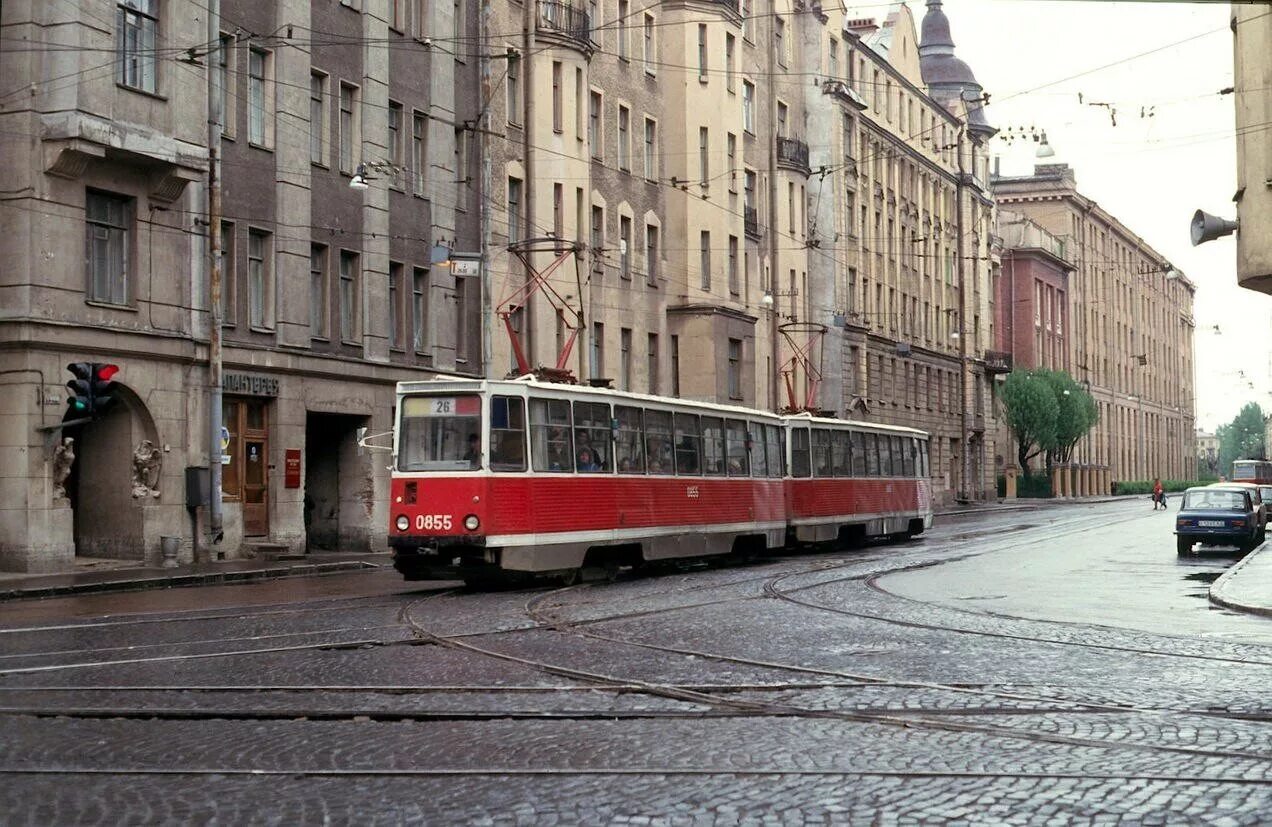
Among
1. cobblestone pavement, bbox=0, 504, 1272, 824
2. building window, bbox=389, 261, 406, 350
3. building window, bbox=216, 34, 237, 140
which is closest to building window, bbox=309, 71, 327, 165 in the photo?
building window, bbox=216, 34, 237, 140

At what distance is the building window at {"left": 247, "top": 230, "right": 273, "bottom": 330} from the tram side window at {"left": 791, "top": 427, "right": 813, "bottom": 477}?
1112 centimetres

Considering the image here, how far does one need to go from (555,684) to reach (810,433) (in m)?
24.3

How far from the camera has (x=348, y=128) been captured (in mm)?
36219

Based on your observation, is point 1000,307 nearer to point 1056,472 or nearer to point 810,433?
point 1056,472

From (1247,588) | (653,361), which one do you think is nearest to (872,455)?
(653,361)

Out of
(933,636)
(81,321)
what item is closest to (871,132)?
(81,321)

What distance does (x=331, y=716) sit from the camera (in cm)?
1134

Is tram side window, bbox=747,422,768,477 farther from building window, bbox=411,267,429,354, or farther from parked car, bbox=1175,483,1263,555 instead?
parked car, bbox=1175,483,1263,555

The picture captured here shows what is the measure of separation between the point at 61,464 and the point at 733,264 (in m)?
31.6

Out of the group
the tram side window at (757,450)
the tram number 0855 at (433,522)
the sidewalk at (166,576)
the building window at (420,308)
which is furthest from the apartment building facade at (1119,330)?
the tram number 0855 at (433,522)

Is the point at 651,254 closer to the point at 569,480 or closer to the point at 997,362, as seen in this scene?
the point at 569,480

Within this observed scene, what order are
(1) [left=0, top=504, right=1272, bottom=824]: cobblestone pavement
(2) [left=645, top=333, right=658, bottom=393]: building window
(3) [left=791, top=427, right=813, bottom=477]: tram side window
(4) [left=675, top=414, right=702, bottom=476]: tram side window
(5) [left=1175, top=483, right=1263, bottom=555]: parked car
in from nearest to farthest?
(1) [left=0, top=504, right=1272, bottom=824]: cobblestone pavement < (4) [left=675, top=414, right=702, bottom=476]: tram side window < (3) [left=791, top=427, right=813, bottom=477]: tram side window < (5) [left=1175, top=483, right=1263, bottom=555]: parked car < (2) [left=645, top=333, right=658, bottom=393]: building window

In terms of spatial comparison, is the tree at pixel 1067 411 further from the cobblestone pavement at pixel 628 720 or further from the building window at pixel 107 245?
the cobblestone pavement at pixel 628 720

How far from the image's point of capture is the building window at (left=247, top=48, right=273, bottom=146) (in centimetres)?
3288
